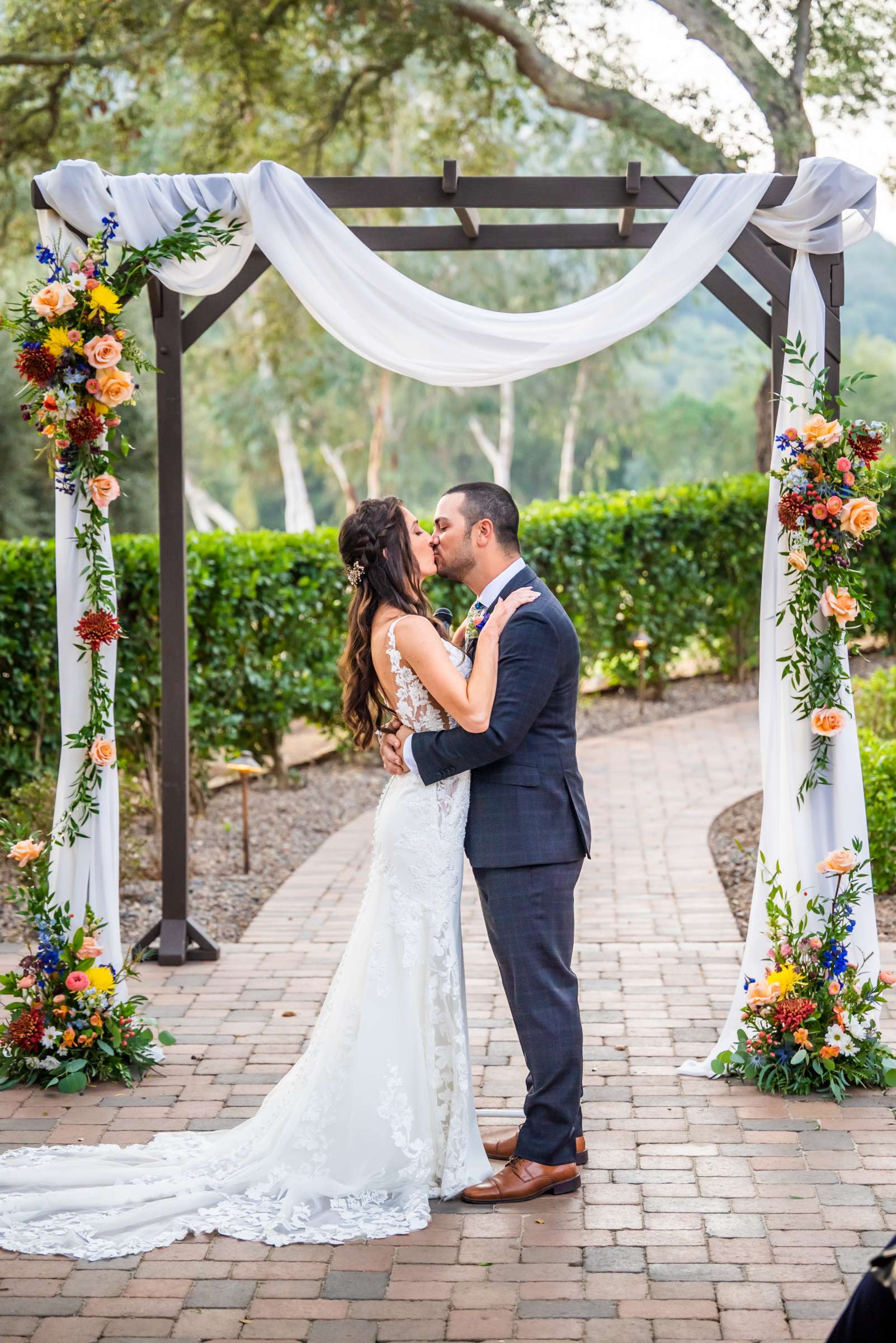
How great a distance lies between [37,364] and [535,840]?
7.17 feet

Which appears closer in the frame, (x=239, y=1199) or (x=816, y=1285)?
(x=816, y=1285)

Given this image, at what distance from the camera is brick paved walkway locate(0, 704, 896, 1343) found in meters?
3.13

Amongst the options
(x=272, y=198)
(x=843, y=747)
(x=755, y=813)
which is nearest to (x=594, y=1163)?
(x=843, y=747)

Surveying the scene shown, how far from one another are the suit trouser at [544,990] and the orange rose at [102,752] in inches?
60.0

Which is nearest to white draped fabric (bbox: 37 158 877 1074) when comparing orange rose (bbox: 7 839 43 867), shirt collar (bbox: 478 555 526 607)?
shirt collar (bbox: 478 555 526 607)

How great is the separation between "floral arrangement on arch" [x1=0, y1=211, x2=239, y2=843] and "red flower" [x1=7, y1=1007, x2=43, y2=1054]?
0.58 metres

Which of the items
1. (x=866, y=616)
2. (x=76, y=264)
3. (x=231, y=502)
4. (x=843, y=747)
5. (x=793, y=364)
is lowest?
(x=231, y=502)

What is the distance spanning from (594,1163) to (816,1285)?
0.83 metres

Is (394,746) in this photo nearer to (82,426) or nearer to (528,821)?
(528,821)

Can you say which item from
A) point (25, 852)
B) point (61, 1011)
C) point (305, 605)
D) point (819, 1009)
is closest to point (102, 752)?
point (25, 852)

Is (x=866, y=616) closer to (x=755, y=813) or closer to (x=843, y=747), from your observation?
(x=843, y=747)

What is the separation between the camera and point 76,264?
4.46 m

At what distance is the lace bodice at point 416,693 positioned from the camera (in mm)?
3826

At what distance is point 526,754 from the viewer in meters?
3.76
